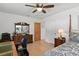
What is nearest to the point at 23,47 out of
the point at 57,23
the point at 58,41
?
the point at 58,41

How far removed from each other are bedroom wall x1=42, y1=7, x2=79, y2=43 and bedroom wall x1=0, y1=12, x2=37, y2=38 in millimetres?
284

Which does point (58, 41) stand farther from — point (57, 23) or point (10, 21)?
point (10, 21)

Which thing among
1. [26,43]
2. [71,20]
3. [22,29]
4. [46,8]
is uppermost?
[46,8]

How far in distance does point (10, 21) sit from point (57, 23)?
105cm

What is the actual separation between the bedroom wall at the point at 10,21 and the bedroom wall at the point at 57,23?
0.28 meters

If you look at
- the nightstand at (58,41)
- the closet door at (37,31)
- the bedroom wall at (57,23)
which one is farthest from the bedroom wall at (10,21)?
the nightstand at (58,41)

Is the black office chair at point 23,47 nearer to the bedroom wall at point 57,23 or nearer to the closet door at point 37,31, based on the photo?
the closet door at point 37,31

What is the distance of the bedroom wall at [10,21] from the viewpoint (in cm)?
243

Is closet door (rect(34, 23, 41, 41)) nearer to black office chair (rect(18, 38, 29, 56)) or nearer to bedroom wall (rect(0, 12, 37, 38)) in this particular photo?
bedroom wall (rect(0, 12, 37, 38))

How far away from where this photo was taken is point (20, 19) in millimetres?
2434

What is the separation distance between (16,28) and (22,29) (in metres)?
0.14

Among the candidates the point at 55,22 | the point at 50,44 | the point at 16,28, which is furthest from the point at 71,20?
the point at 16,28

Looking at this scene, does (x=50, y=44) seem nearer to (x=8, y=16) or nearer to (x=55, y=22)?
(x=55, y=22)

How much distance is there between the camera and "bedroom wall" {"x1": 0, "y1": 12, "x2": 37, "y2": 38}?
7.98ft
